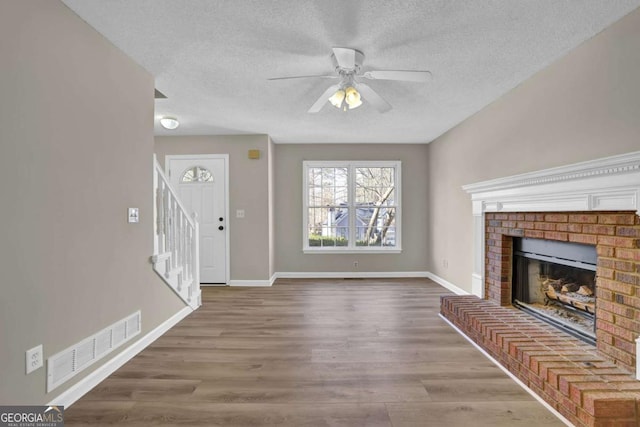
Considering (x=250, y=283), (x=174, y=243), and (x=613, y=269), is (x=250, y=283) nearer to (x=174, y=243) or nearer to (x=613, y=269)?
(x=174, y=243)

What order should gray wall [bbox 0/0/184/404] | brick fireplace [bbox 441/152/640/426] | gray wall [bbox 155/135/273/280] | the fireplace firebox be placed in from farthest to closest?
1. gray wall [bbox 155/135/273/280]
2. the fireplace firebox
3. brick fireplace [bbox 441/152/640/426]
4. gray wall [bbox 0/0/184/404]

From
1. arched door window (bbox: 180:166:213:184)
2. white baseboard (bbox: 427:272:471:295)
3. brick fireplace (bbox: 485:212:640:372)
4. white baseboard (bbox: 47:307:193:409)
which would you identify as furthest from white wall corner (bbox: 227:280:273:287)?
brick fireplace (bbox: 485:212:640:372)

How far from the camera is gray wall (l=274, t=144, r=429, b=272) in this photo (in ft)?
19.0

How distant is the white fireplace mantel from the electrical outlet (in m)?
3.34

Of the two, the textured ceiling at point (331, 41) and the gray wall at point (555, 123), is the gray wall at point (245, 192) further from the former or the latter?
the gray wall at point (555, 123)

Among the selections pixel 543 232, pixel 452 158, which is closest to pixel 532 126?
pixel 543 232

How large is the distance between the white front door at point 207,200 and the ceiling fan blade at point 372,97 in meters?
3.09

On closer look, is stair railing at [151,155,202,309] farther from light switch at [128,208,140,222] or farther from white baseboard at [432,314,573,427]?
white baseboard at [432,314,573,427]

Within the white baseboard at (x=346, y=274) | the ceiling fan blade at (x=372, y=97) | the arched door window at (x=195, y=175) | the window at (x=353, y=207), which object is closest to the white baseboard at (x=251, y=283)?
the white baseboard at (x=346, y=274)

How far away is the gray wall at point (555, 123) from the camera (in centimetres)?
205

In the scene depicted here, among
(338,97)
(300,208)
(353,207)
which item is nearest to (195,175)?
(300,208)

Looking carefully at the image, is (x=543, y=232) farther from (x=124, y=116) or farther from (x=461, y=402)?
(x=124, y=116)

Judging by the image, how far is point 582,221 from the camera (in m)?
2.38

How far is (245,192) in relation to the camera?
17.1 ft
